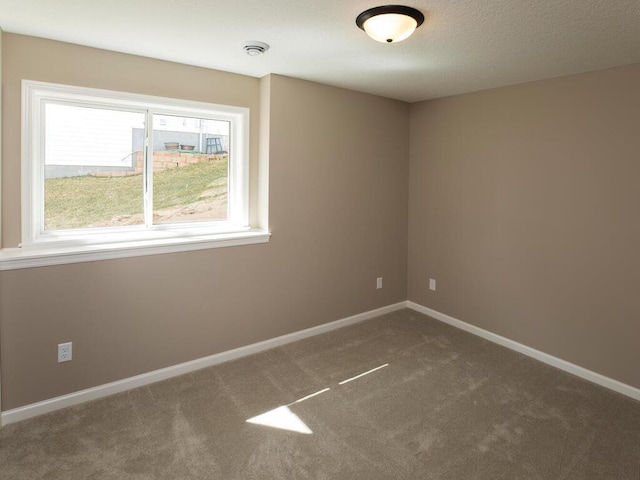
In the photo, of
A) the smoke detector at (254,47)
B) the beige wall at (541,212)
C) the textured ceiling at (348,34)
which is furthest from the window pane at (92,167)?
the beige wall at (541,212)

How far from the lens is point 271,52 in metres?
2.64

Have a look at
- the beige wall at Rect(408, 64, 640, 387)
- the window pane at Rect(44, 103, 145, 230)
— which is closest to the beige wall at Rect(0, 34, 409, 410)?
the window pane at Rect(44, 103, 145, 230)

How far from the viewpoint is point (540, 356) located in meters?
3.26

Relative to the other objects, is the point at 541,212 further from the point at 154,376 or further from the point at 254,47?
the point at 154,376

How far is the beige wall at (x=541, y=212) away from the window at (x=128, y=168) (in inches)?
77.4

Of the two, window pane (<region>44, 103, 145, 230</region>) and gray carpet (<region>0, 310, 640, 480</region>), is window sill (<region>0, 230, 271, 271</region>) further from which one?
gray carpet (<region>0, 310, 640, 480</region>)

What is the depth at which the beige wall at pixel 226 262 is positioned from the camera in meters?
2.44

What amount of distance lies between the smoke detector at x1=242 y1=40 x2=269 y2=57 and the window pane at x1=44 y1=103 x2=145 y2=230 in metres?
0.97

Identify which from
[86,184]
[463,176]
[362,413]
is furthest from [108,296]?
[463,176]

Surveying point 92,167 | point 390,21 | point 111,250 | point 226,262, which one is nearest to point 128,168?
point 92,167

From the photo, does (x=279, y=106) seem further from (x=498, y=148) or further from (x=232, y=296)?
(x=498, y=148)

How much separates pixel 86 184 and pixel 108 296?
0.80m

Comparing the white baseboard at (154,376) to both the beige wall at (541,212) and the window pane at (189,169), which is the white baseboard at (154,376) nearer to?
the window pane at (189,169)

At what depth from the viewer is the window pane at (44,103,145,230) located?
266 centimetres
